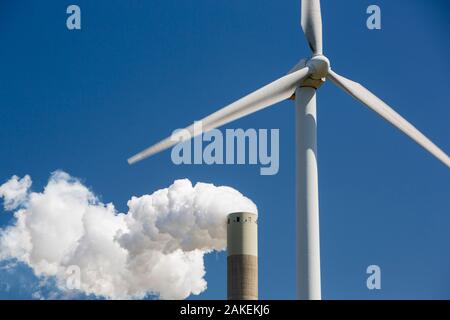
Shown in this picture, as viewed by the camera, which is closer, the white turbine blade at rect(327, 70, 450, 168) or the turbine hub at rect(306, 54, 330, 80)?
the white turbine blade at rect(327, 70, 450, 168)

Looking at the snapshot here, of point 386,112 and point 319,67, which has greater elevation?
point 319,67

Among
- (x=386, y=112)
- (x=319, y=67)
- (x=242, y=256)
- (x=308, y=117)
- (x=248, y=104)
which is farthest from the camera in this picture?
(x=242, y=256)

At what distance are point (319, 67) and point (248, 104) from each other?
4.78 m

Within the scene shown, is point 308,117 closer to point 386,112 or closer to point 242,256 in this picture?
→ point 386,112

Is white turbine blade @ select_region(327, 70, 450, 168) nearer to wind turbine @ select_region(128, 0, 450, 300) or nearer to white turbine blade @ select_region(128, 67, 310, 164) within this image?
wind turbine @ select_region(128, 0, 450, 300)

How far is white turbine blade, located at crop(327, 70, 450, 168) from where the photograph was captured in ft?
139

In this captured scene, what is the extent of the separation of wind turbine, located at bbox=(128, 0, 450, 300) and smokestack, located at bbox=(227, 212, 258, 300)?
32.9 metres

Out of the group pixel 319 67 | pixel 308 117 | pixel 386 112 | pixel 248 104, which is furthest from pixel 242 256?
pixel 248 104

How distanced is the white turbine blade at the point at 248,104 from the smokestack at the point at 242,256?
33340 millimetres

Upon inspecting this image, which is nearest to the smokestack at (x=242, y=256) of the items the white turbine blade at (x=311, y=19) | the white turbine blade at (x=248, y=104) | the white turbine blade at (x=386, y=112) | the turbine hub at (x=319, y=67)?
the white turbine blade at (x=386, y=112)

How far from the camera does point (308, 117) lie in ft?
139

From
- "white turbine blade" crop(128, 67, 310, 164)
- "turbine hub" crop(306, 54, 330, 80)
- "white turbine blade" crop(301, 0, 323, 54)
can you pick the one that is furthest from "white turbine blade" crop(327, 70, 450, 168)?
"white turbine blade" crop(301, 0, 323, 54)
